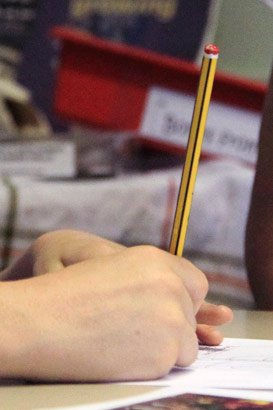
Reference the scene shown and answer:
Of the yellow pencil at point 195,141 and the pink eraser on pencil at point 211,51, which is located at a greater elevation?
the pink eraser on pencil at point 211,51

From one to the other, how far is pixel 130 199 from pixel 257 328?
85cm

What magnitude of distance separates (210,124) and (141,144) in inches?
7.7

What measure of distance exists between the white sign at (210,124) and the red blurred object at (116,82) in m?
0.02

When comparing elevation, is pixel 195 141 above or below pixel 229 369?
above

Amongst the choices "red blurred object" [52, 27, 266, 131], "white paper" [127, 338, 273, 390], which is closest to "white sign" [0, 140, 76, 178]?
"red blurred object" [52, 27, 266, 131]

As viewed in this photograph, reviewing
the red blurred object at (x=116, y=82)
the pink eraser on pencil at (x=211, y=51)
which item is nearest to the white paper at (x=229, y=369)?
the pink eraser on pencil at (x=211, y=51)

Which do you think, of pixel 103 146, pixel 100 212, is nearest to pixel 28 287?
pixel 100 212

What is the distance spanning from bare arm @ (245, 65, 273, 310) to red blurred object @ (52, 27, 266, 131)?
2.70 ft

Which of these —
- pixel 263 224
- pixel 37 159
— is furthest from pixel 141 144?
pixel 263 224

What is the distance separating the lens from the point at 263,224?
2.87 ft

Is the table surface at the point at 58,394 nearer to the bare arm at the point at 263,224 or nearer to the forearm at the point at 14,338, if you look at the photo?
the forearm at the point at 14,338

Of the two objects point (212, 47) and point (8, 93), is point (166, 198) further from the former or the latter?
point (212, 47)

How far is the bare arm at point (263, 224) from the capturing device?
34.2 inches

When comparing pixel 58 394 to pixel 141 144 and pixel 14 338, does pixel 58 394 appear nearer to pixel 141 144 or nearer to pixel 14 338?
pixel 14 338
